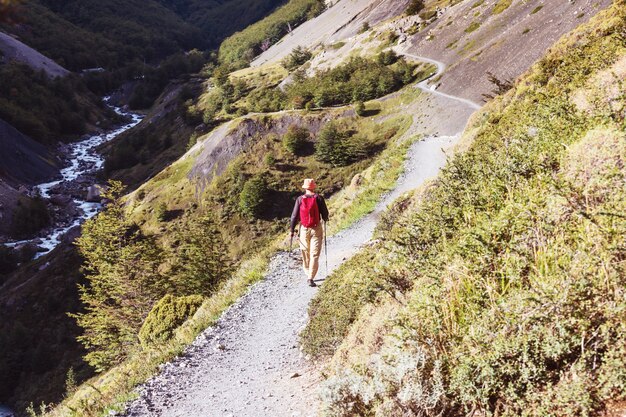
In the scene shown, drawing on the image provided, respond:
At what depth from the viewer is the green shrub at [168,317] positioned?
14.3 metres

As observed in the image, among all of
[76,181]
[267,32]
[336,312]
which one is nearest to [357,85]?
[336,312]

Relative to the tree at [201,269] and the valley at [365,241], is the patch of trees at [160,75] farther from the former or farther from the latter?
the tree at [201,269]

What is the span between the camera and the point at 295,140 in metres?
56.6

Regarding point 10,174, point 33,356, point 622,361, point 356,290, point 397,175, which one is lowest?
point 33,356

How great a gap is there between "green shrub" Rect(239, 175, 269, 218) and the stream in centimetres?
3843

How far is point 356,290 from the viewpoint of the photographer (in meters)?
7.52

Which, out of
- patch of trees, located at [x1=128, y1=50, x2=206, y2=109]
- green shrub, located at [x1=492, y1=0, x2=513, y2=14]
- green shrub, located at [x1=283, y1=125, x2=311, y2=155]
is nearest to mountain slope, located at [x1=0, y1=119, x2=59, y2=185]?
patch of trees, located at [x1=128, y1=50, x2=206, y2=109]

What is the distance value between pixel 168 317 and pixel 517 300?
45.1 feet

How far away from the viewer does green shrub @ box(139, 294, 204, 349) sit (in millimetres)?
14297

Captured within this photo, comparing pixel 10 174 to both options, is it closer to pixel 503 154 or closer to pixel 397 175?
pixel 397 175

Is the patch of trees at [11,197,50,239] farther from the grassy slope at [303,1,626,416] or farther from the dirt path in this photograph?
the grassy slope at [303,1,626,416]

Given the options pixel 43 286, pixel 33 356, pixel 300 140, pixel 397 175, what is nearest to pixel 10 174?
pixel 43 286

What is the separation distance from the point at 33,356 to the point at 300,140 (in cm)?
4368

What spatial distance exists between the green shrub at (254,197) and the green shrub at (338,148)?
919cm
